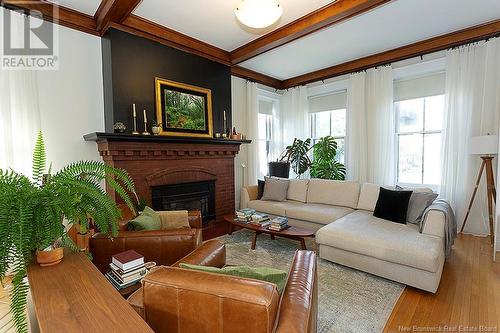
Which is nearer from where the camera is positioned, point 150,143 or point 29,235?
point 29,235

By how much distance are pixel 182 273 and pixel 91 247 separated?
51.2 inches

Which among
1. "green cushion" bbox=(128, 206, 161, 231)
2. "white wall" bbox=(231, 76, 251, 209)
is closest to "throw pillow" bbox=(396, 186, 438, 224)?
"green cushion" bbox=(128, 206, 161, 231)

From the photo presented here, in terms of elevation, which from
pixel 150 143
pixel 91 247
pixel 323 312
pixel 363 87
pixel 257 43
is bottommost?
pixel 323 312

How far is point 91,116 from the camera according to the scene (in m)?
3.13

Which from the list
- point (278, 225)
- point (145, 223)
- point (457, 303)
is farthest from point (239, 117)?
point (457, 303)

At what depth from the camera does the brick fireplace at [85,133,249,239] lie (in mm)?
3072

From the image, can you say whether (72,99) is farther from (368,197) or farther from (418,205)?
(418,205)

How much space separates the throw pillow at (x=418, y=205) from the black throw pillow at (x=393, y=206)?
57 mm

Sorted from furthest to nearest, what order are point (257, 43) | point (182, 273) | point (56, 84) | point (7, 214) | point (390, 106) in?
point (390, 106) → point (257, 43) → point (56, 84) → point (182, 273) → point (7, 214)

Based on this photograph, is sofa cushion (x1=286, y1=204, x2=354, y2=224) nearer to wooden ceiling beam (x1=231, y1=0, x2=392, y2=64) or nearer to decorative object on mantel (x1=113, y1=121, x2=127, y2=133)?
wooden ceiling beam (x1=231, y1=0, x2=392, y2=64)

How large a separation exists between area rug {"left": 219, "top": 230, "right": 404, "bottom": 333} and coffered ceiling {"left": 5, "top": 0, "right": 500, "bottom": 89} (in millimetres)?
2842

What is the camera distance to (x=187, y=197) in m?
3.83

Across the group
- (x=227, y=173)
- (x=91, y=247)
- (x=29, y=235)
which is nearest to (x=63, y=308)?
(x=29, y=235)

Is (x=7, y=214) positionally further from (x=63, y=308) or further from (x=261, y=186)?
(x=261, y=186)
